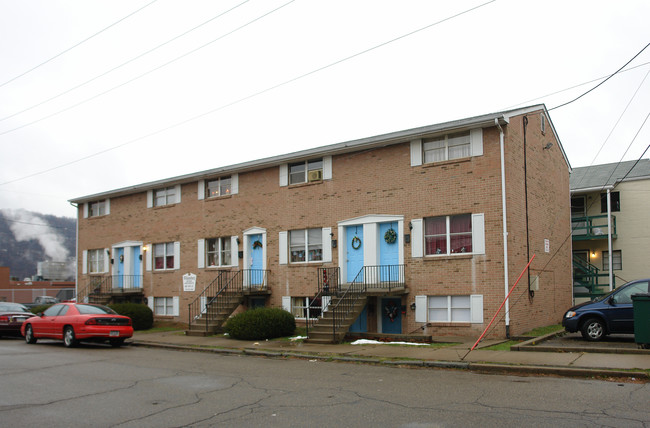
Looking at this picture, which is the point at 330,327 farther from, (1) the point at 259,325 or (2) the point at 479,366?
(2) the point at 479,366

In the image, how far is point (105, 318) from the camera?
1777 cm

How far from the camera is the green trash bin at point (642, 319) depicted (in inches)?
476

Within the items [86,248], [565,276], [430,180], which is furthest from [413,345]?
[86,248]

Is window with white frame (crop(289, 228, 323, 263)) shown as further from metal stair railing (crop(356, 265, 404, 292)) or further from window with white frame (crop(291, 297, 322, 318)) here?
metal stair railing (crop(356, 265, 404, 292))

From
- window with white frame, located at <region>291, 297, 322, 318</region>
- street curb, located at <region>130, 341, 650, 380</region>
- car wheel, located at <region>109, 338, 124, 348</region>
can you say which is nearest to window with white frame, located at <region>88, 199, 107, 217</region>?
car wheel, located at <region>109, 338, 124, 348</region>

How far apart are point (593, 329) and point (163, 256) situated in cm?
1901

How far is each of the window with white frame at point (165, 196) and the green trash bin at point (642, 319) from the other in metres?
20.0

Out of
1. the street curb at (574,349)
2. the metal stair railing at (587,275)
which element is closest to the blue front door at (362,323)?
the street curb at (574,349)

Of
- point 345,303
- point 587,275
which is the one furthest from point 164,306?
point 587,275

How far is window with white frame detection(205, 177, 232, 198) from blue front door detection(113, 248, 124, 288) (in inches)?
278

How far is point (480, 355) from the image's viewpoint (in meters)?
13.0

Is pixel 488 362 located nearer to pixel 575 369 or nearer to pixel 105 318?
pixel 575 369

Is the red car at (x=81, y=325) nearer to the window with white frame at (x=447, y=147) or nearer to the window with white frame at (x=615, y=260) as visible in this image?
the window with white frame at (x=447, y=147)

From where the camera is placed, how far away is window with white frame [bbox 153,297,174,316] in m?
26.2
